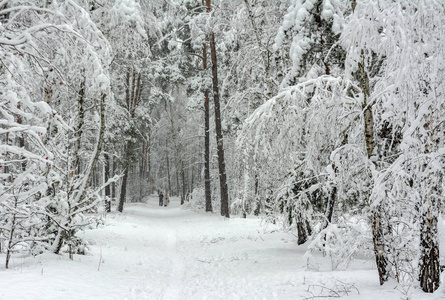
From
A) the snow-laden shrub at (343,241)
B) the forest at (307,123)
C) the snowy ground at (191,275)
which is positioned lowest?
the snowy ground at (191,275)

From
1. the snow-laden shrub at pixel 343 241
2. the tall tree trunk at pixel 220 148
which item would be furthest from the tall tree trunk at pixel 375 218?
the tall tree trunk at pixel 220 148

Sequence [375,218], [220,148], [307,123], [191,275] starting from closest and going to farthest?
[375,218] < [307,123] < [191,275] < [220,148]

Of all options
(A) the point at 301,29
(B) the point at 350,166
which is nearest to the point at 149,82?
(A) the point at 301,29

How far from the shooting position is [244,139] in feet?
22.4

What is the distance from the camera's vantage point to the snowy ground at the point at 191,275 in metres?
5.01

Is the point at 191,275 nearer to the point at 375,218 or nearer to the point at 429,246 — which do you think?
the point at 375,218

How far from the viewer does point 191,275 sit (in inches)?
288

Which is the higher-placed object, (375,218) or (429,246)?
(375,218)

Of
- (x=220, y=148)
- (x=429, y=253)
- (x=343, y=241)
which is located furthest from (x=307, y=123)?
(x=220, y=148)

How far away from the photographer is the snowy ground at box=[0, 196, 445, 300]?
5.01 m

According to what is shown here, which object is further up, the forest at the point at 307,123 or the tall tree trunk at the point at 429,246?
the forest at the point at 307,123

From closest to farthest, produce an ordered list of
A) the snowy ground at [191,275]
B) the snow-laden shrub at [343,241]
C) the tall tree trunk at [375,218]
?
1. the tall tree trunk at [375,218]
2. the snowy ground at [191,275]
3. the snow-laden shrub at [343,241]

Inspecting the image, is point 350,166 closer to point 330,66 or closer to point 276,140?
point 276,140

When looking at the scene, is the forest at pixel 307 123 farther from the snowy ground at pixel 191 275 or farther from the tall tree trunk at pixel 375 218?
the snowy ground at pixel 191 275
